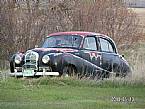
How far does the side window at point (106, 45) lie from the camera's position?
20625mm

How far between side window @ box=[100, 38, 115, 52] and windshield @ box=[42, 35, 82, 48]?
4.00 feet

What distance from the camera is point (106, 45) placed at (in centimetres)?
2095

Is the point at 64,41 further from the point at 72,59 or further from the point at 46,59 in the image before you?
the point at 46,59

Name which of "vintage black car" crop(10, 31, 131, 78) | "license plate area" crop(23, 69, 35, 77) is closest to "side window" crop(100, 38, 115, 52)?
"vintage black car" crop(10, 31, 131, 78)

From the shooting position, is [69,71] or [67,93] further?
[69,71]

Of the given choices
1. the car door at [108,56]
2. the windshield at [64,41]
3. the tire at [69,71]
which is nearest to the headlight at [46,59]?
the tire at [69,71]

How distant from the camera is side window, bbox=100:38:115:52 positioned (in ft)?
67.7

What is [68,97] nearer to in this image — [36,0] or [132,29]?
[36,0]

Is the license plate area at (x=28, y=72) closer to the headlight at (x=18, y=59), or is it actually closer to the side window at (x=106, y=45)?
the headlight at (x=18, y=59)

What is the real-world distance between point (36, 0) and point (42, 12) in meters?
0.74

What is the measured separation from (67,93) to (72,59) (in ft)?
11.6

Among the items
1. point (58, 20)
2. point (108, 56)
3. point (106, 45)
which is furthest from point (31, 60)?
point (58, 20)

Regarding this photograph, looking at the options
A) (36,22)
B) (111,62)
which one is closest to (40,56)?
(111,62)

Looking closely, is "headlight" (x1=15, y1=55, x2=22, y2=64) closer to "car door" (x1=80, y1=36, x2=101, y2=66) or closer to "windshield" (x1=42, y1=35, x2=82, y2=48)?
"windshield" (x1=42, y1=35, x2=82, y2=48)
